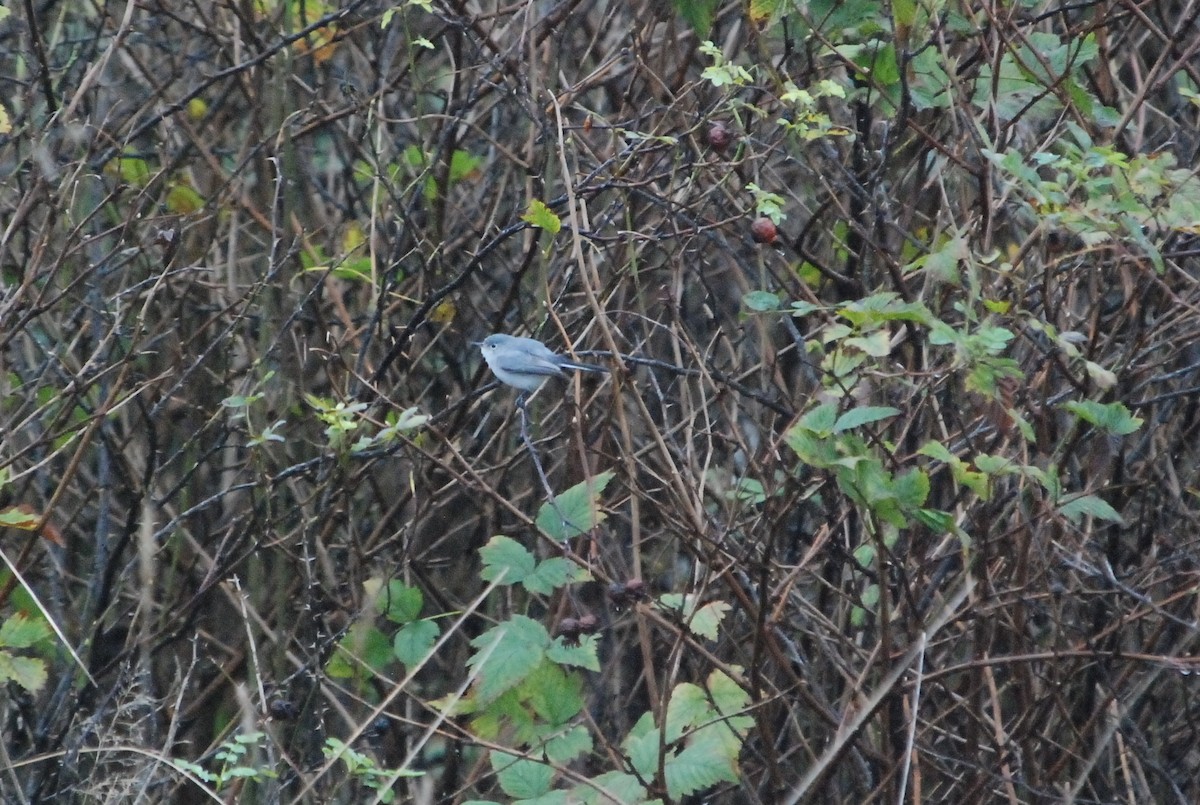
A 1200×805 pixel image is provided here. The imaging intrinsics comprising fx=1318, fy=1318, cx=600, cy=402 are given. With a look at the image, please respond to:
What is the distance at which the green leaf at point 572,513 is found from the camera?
2.74 metres

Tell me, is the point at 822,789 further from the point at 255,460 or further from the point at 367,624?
the point at 255,460

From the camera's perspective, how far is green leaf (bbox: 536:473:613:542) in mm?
2736

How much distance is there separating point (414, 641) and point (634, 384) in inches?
37.1

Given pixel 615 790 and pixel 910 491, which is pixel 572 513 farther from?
pixel 910 491

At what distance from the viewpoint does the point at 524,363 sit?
3.70m

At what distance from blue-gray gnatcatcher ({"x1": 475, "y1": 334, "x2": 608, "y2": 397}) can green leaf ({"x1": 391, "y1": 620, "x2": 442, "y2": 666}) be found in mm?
743

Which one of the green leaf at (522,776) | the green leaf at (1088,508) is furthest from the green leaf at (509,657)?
the green leaf at (1088,508)

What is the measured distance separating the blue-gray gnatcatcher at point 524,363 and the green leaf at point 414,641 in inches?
29.2

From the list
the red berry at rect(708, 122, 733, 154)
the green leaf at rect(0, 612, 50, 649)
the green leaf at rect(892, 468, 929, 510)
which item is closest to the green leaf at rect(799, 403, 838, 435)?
the green leaf at rect(892, 468, 929, 510)

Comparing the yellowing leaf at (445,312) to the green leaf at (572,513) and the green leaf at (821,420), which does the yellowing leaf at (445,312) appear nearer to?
the green leaf at (572,513)

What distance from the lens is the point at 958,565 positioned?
3.11 m

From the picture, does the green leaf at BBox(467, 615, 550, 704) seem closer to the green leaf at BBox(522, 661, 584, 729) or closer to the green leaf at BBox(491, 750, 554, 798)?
the green leaf at BBox(522, 661, 584, 729)

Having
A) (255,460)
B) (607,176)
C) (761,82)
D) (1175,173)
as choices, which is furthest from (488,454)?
(1175,173)

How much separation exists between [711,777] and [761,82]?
188 cm
